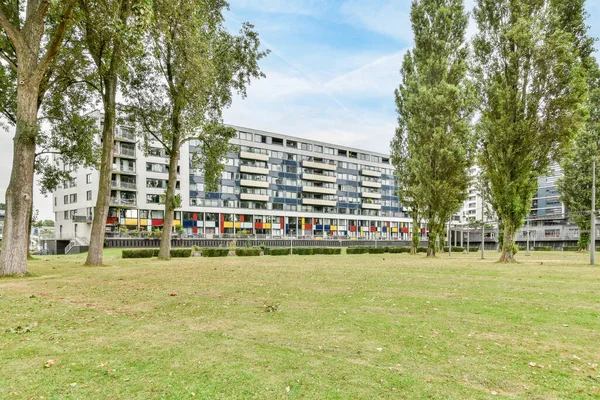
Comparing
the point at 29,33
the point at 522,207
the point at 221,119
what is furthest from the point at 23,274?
the point at 522,207

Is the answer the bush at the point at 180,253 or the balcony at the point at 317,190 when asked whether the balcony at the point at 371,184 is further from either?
the bush at the point at 180,253

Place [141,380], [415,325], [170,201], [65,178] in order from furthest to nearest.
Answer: [65,178] → [170,201] → [415,325] → [141,380]

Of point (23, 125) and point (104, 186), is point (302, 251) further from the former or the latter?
point (23, 125)

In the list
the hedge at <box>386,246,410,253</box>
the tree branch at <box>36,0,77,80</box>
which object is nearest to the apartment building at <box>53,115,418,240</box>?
the hedge at <box>386,246,410,253</box>

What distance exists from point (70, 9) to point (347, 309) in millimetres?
15140

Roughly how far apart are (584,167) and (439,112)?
2283cm

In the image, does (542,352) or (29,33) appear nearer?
(542,352)

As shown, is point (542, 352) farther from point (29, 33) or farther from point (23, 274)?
point (29, 33)

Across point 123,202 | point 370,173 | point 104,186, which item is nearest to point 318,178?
point 370,173

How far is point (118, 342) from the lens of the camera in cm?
543

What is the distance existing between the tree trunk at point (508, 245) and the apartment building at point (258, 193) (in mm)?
32066

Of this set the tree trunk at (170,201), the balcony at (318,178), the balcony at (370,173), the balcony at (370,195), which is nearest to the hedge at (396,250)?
the tree trunk at (170,201)

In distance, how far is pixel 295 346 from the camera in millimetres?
5359

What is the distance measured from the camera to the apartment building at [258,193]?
2589 inches
